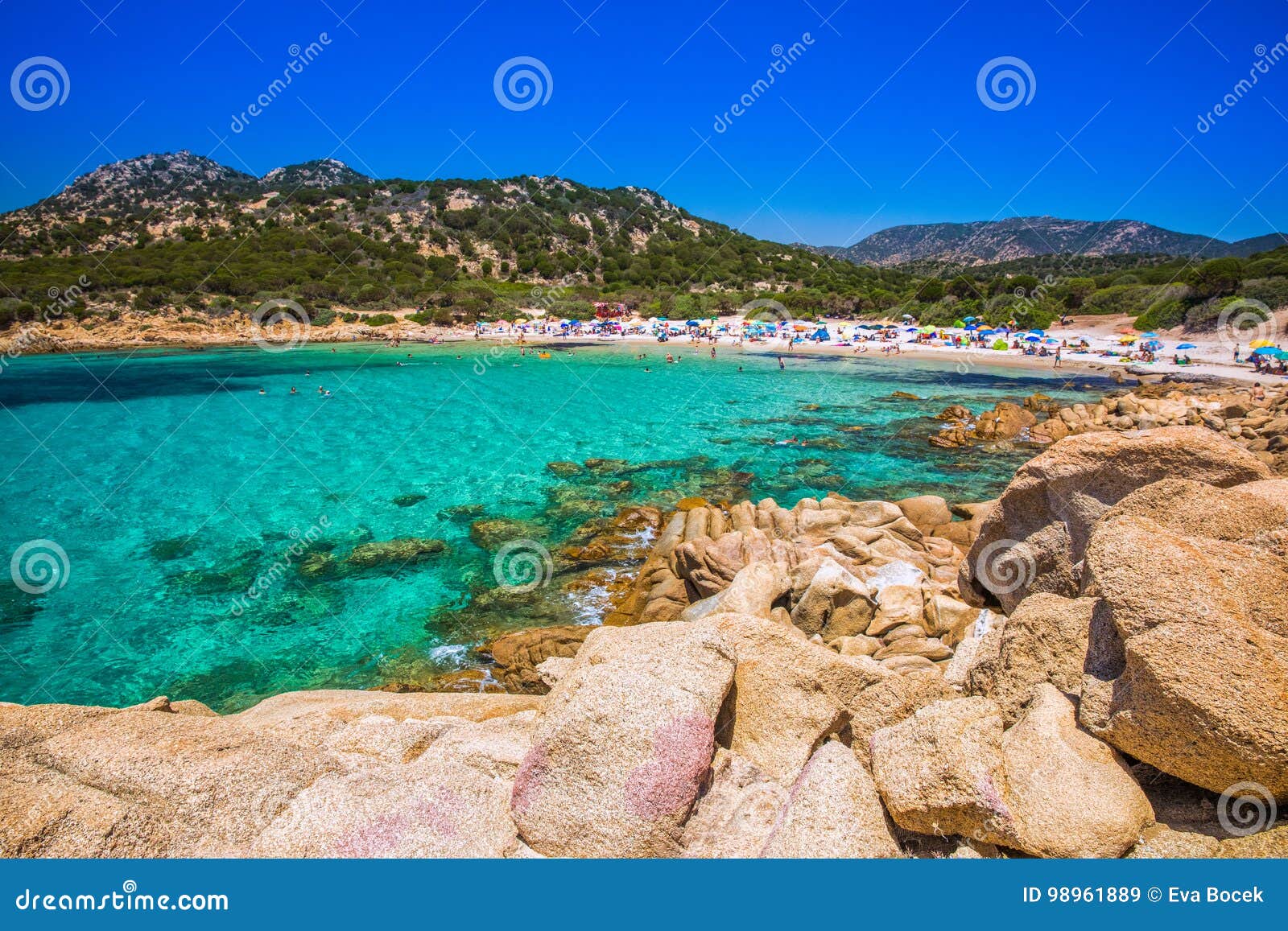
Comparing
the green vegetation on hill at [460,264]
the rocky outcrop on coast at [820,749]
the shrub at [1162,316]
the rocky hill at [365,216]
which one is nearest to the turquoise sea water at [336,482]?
the rocky outcrop on coast at [820,749]

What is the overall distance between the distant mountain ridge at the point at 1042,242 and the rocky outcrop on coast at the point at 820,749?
5337 inches

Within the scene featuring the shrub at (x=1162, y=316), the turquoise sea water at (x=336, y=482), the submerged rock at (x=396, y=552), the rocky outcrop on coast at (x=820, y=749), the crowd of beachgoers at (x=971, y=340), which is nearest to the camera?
the rocky outcrop on coast at (x=820, y=749)

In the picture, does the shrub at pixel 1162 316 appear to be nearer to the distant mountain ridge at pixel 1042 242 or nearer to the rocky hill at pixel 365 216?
the rocky hill at pixel 365 216

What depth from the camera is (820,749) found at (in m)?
4.21

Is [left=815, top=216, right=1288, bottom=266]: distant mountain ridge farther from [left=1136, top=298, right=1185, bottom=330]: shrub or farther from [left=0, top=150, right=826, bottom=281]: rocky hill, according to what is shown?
[left=1136, top=298, right=1185, bottom=330]: shrub

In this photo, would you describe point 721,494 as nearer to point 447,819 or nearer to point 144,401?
point 447,819

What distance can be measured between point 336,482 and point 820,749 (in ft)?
63.4

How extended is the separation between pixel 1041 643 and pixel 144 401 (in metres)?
41.9

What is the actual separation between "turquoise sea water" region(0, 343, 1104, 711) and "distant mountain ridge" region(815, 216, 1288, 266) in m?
109

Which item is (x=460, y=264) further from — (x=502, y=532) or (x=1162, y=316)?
(x=502, y=532)

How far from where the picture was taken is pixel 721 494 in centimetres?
1778

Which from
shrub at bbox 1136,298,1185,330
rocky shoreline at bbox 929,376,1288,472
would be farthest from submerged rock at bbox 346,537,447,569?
A: shrub at bbox 1136,298,1185,330

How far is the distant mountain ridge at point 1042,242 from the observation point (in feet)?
441

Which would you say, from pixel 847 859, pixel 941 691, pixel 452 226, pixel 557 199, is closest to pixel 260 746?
pixel 847 859
